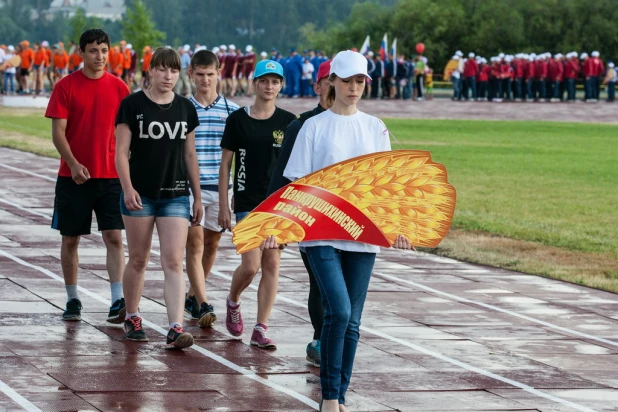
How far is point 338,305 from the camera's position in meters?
6.32

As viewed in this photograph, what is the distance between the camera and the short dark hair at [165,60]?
7.89 m

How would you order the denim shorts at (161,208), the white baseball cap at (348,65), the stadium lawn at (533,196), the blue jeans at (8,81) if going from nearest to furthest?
the white baseball cap at (348,65) → the denim shorts at (161,208) → the stadium lawn at (533,196) → the blue jeans at (8,81)

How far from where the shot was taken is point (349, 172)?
21.3ft

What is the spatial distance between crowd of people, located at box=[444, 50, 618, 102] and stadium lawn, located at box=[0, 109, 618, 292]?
61.4 feet

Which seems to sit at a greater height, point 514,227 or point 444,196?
point 444,196

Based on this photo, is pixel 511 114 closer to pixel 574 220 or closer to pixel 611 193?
pixel 611 193

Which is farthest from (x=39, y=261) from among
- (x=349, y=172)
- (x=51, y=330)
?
(x=349, y=172)

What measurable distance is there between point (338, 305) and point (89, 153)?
2991 mm

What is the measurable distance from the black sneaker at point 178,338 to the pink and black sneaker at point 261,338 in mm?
474

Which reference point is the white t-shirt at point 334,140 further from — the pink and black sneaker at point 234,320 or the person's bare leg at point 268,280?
the pink and black sneaker at point 234,320

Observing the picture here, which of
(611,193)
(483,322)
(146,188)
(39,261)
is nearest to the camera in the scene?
(146,188)

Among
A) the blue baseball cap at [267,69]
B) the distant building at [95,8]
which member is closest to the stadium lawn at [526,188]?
the blue baseball cap at [267,69]

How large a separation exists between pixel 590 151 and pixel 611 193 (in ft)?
31.3

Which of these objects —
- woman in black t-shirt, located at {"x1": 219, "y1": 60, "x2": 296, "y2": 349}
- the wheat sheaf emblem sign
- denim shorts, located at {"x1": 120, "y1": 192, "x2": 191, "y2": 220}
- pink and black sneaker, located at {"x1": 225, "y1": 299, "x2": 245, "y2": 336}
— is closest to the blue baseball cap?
woman in black t-shirt, located at {"x1": 219, "y1": 60, "x2": 296, "y2": 349}
